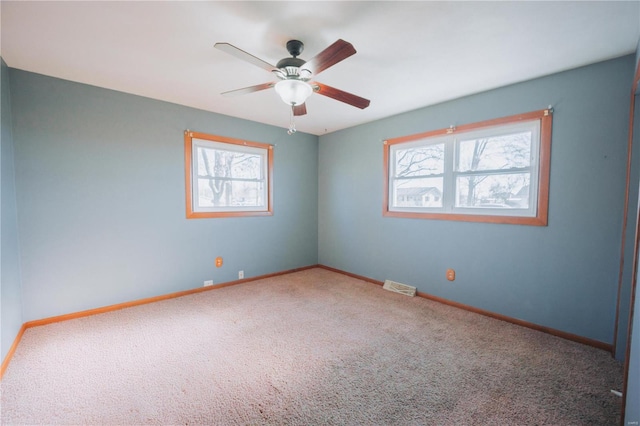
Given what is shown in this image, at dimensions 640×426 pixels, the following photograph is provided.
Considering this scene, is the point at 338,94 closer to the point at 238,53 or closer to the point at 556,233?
the point at 238,53

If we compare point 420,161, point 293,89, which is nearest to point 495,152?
point 420,161

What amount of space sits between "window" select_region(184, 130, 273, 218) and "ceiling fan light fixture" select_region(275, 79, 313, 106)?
2.00m

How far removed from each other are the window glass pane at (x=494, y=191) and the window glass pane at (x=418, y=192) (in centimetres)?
26

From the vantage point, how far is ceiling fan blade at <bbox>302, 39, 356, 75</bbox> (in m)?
1.52

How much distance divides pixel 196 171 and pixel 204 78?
4.37ft

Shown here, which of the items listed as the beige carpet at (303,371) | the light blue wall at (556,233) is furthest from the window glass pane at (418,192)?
the beige carpet at (303,371)

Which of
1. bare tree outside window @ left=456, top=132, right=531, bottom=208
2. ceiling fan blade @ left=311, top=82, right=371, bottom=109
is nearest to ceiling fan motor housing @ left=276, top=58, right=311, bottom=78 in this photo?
ceiling fan blade @ left=311, top=82, right=371, bottom=109

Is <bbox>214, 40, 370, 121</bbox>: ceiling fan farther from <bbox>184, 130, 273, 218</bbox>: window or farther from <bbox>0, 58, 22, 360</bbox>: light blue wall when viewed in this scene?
<bbox>0, 58, 22, 360</bbox>: light blue wall

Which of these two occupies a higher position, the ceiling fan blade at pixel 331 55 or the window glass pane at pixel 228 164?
the ceiling fan blade at pixel 331 55

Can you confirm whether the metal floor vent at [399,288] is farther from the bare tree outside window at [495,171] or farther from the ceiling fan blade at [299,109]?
the ceiling fan blade at [299,109]

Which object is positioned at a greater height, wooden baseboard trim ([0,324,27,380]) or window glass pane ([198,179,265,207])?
window glass pane ([198,179,265,207])

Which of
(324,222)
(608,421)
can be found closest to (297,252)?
(324,222)

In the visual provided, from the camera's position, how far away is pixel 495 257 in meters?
2.83

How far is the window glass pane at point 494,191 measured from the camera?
2.69 metres
